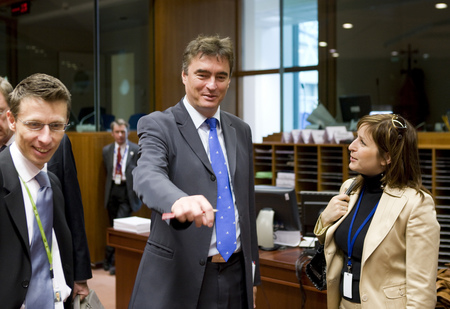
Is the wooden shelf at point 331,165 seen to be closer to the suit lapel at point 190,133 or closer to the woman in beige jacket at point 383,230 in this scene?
the woman in beige jacket at point 383,230

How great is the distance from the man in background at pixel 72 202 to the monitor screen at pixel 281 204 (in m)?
1.61

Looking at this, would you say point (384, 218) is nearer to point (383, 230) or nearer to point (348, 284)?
point (383, 230)

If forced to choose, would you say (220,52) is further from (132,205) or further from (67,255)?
(132,205)

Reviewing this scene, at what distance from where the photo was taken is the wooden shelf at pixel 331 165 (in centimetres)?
479

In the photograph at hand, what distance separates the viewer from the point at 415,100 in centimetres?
735

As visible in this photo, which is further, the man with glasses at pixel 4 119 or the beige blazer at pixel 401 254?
the man with glasses at pixel 4 119

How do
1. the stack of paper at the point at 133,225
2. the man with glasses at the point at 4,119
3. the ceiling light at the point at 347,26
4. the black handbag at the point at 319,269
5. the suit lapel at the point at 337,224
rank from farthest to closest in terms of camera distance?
the ceiling light at the point at 347,26 < the stack of paper at the point at 133,225 < the black handbag at the point at 319,269 < the suit lapel at the point at 337,224 < the man with glasses at the point at 4,119

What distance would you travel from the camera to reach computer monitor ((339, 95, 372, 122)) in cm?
650

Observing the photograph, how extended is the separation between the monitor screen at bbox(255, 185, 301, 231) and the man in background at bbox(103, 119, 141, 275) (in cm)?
330

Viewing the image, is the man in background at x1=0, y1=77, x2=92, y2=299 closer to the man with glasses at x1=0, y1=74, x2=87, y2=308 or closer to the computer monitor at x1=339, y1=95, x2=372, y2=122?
the man with glasses at x1=0, y1=74, x2=87, y2=308

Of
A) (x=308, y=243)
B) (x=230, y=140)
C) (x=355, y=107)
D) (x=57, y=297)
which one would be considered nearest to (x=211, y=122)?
(x=230, y=140)

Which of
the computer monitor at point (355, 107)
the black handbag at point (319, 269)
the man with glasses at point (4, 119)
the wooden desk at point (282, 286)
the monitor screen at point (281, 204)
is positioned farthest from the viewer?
the computer monitor at point (355, 107)

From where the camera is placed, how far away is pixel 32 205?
158 cm

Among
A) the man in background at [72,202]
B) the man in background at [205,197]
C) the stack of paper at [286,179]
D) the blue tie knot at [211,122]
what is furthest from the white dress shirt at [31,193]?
the stack of paper at [286,179]
